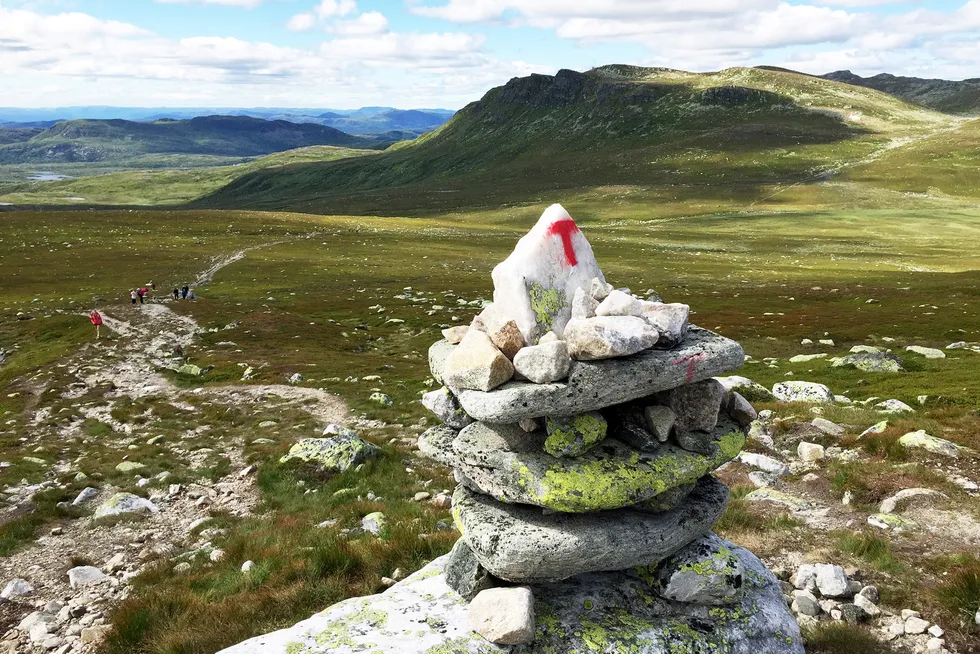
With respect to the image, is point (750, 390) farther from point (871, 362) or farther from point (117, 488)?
point (117, 488)

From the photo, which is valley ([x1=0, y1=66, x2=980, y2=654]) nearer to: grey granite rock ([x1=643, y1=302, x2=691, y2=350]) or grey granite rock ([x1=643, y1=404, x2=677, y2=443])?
grey granite rock ([x1=643, y1=404, x2=677, y2=443])

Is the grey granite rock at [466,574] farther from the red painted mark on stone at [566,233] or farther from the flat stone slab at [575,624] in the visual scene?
the red painted mark on stone at [566,233]

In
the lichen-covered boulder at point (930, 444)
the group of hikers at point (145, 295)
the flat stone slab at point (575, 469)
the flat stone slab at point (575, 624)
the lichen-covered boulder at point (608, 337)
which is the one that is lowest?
the group of hikers at point (145, 295)

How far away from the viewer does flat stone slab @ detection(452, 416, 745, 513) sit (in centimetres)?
747

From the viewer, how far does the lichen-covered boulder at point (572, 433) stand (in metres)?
7.71

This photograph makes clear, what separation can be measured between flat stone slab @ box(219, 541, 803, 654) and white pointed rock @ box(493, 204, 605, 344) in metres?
3.74

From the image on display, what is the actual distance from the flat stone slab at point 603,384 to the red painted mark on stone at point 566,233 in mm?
1812

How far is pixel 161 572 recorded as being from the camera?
12.2 m

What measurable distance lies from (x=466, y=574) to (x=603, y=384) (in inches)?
Answer: 137

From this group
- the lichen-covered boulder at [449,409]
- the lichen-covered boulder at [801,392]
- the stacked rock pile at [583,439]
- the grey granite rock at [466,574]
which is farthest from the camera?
the lichen-covered boulder at [801,392]

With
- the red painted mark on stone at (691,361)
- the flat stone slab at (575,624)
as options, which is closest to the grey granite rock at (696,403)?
the red painted mark on stone at (691,361)

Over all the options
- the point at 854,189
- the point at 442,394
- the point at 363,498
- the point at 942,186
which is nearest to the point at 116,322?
the point at 363,498

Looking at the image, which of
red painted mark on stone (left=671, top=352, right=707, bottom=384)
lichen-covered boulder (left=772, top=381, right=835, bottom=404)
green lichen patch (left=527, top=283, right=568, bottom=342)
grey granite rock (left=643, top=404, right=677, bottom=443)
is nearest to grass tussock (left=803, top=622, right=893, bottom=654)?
grey granite rock (left=643, top=404, right=677, bottom=443)

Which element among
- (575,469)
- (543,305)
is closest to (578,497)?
(575,469)
